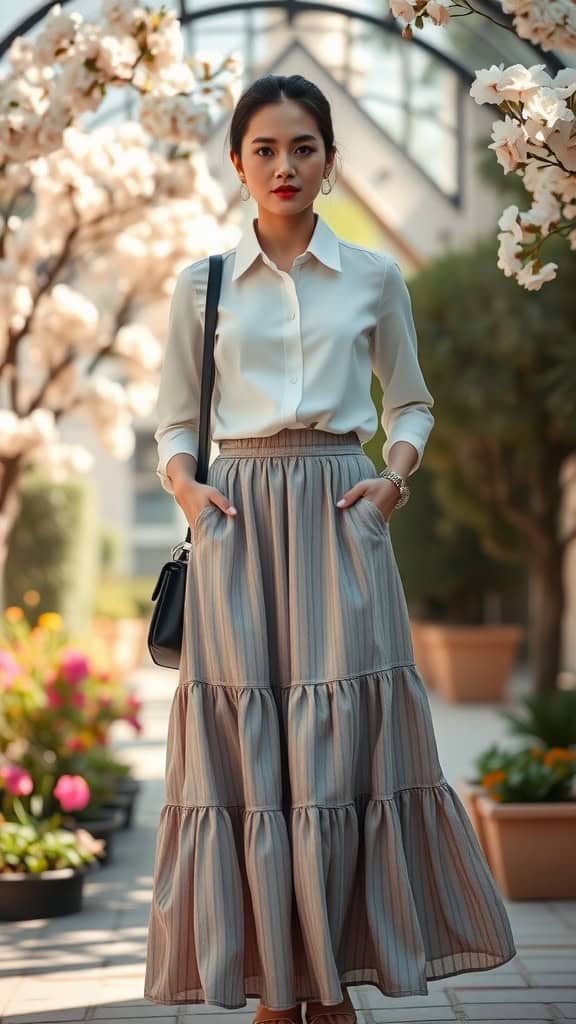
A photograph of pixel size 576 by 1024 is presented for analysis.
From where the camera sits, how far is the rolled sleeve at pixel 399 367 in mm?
3018

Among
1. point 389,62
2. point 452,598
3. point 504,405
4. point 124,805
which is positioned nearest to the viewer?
point 124,805

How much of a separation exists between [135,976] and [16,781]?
1.32m

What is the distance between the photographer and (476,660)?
43.1 ft

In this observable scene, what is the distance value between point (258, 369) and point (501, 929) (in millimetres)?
1140

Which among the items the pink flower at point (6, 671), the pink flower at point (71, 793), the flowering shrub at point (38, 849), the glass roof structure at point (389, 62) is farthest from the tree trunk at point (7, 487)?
the glass roof structure at point (389, 62)

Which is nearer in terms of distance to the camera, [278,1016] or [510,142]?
[278,1016]

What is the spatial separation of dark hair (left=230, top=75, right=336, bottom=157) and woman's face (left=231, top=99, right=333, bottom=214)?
0.01m

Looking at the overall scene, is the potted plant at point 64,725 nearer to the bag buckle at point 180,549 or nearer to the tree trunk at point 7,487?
the tree trunk at point 7,487

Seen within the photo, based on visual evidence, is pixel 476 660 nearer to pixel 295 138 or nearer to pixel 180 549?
pixel 180 549

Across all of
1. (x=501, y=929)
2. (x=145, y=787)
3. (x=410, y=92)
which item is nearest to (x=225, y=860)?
(x=501, y=929)

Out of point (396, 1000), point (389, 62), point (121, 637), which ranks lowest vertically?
point (396, 1000)

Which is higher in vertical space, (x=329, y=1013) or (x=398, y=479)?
(x=398, y=479)

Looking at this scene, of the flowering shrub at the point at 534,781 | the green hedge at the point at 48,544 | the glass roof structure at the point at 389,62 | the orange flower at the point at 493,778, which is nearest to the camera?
the flowering shrub at the point at 534,781

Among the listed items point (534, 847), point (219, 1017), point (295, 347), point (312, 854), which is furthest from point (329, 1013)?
point (534, 847)
